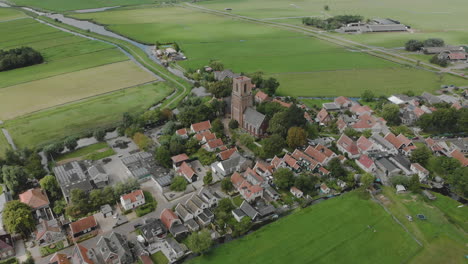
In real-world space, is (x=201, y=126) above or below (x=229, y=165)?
above

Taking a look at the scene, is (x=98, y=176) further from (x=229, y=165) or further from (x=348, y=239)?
(x=348, y=239)

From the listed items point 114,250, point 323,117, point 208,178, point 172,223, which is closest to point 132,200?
A: point 172,223

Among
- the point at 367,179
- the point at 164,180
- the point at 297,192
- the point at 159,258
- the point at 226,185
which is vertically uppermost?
the point at 367,179

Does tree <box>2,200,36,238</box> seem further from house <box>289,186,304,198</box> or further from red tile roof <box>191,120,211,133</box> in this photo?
house <box>289,186,304,198</box>

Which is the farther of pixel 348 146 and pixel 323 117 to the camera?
pixel 323 117

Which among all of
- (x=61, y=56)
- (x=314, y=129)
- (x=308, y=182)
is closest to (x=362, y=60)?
(x=314, y=129)

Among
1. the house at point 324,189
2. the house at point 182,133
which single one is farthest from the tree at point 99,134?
the house at point 324,189

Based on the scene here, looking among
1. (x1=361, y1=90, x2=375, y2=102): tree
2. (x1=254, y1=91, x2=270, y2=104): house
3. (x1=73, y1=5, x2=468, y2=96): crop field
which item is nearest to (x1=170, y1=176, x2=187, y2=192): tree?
(x1=254, y1=91, x2=270, y2=104): house

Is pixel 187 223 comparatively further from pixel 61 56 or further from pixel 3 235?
pixel 61 56
